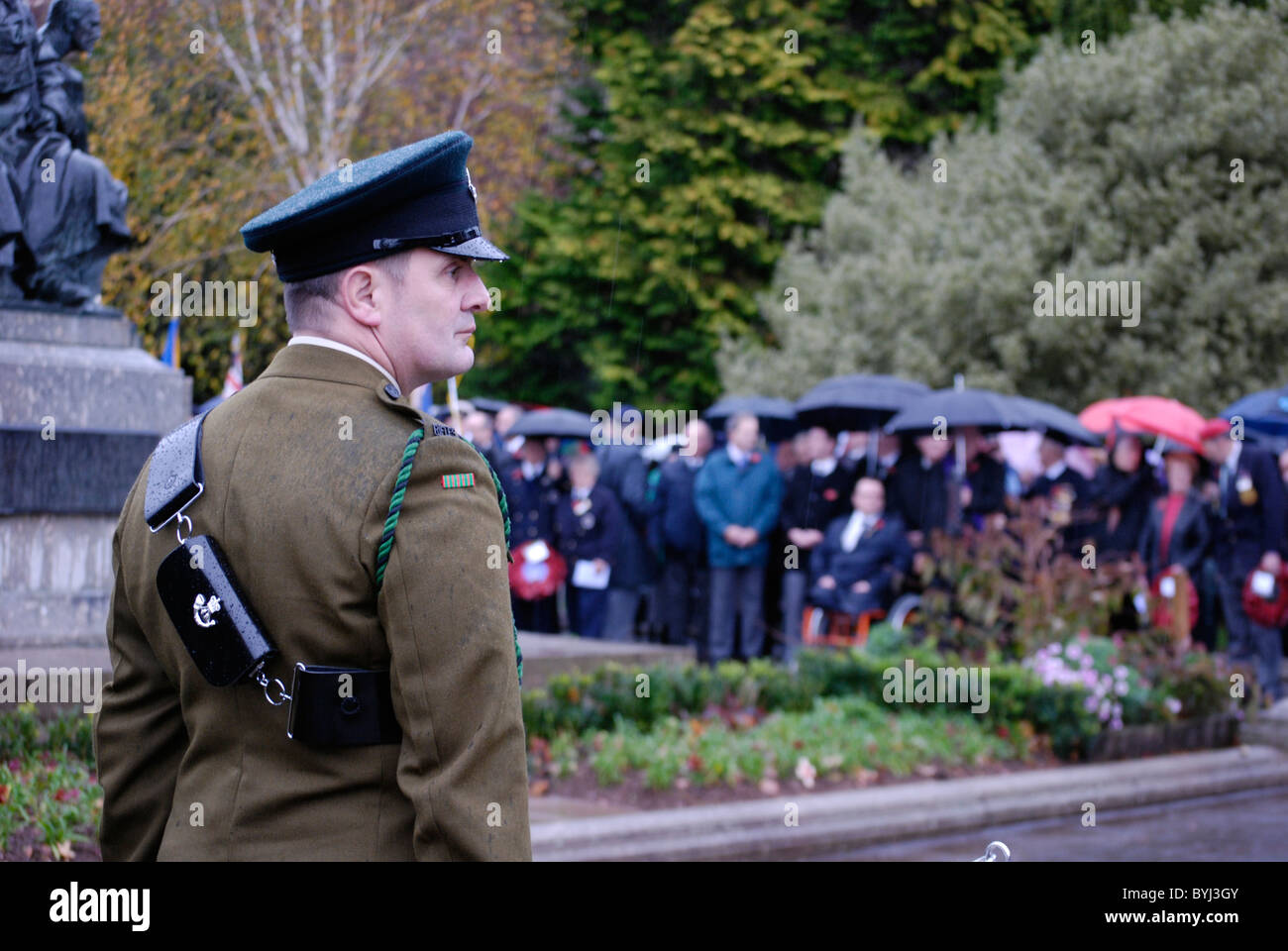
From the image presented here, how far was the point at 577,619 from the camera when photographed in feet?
53.2

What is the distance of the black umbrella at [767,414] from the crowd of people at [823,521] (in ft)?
3.34

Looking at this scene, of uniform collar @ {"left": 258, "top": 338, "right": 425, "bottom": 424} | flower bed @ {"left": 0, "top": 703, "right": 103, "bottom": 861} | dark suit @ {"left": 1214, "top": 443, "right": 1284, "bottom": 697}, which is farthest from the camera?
dark suit @ {"left": 1214, "top": 443, "right": 1284, "bottom": 697}

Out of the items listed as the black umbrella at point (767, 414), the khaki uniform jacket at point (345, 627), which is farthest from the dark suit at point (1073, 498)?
the khaki uniform jacket at point (345, 627)

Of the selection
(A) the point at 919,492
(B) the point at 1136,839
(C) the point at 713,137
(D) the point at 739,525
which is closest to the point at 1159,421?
(A) the point at 919,492

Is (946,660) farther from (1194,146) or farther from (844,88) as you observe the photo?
(844,88)

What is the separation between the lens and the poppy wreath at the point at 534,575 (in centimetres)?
1531

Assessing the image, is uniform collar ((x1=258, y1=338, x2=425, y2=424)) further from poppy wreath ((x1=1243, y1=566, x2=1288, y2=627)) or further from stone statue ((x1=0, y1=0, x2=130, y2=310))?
poppy wreath ((x1=1243, y1=566, x2=1288, y2=627))

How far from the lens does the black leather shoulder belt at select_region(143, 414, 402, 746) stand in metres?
2.36

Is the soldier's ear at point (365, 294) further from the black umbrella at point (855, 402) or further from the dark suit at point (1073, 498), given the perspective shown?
the black umbrella at point (855, 402)

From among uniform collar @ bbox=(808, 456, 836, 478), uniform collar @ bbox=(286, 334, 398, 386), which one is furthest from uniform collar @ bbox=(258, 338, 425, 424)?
uniform collar @ bbox=(808, 456, 836, 478)

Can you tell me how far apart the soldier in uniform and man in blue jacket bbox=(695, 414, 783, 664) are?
11.8m

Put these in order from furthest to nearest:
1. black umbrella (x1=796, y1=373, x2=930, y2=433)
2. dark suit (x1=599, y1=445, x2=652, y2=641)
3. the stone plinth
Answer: black umbrella (x1=796, y1=373, x2=930, y2=433) → dark suit (x1=599, y1=445, x2=652, y2=641) → the stone plinth

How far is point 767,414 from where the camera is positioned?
1761 cm

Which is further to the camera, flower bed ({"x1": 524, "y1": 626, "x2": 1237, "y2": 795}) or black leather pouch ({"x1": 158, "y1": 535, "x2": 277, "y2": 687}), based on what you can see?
flower bed ({"x1": 524, "y1": 626, "x2": 1237, "y2": 795})
